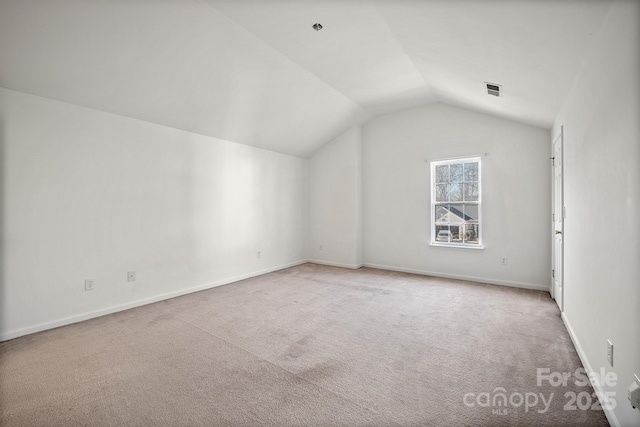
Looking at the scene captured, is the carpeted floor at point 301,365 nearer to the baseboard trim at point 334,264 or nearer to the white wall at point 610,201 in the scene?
the white wall at point 610,201

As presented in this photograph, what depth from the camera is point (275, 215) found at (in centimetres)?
575

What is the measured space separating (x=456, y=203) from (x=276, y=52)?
362cm

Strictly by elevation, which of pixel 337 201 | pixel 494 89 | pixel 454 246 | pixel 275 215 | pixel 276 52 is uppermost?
pixel 276 52

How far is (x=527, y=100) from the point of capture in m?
3.27

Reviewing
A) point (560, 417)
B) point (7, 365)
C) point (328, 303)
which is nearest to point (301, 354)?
point (328, 303)

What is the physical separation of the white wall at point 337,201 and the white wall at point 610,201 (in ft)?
11.9

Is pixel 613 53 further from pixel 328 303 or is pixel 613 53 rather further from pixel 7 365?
pixel 7 365

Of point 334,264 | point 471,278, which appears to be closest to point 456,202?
point 471,278

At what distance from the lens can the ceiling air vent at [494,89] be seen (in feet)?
10.5

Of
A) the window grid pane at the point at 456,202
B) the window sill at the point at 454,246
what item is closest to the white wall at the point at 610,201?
the window sill at the point at 454,246

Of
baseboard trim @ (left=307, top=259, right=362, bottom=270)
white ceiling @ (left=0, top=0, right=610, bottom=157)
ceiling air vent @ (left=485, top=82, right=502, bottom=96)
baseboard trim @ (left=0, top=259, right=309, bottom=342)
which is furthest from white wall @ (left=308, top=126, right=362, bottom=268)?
ceiling air vent @ (left=485, top=82, right=502, bottom=96)

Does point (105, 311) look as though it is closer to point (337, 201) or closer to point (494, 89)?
point (337, 201)

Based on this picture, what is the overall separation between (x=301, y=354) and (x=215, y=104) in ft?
10.8

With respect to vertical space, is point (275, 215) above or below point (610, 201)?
below
